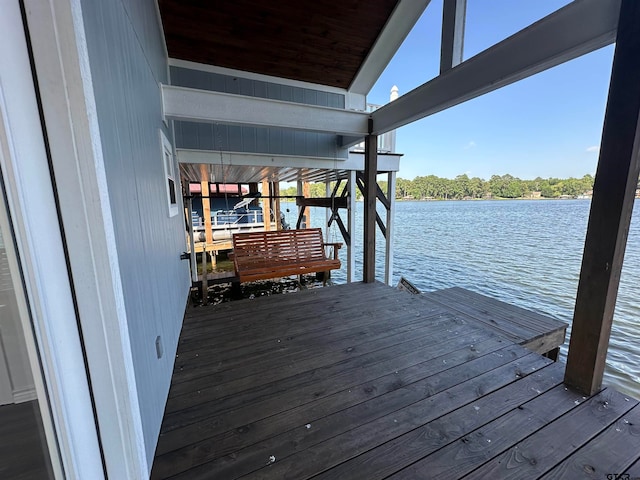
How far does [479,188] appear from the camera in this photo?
22531mm

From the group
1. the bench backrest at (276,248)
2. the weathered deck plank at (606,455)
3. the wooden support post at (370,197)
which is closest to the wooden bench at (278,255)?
the bench backrest at (276,248)

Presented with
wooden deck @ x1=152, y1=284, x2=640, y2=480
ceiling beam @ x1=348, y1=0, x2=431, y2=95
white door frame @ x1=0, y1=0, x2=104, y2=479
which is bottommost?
wooden deck @ x1=152, y1=284, x2=640, y2=480

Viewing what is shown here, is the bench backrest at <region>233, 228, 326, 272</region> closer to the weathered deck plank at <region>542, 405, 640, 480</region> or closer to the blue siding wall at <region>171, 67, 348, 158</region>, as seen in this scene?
the blue siding wall at <region>171, 67, 348, 158</region>

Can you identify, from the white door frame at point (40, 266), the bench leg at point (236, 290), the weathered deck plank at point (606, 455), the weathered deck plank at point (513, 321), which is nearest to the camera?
the white door frame at point (40, 266)

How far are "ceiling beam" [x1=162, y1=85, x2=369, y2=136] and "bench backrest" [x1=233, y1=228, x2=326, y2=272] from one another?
1992mm

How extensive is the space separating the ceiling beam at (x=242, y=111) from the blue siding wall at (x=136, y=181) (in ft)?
2.02

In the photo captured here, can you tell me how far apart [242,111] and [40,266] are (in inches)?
94.3

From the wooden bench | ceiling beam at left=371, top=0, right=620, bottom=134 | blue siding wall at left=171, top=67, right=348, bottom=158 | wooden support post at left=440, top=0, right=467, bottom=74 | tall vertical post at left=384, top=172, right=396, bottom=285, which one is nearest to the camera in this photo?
ceiling beam at left=371, top=0, right=620, bottom=134

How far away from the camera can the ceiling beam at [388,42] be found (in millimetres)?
3057

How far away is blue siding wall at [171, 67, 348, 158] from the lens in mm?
3598

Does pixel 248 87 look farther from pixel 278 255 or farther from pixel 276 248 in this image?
pixel 278 255

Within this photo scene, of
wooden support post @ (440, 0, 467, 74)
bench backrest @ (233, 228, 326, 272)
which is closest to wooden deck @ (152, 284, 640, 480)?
bench backrest @ (233, 228, 326, 272)

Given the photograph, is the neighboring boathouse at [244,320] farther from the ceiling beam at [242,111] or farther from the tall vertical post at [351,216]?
the tall vertical post at [351,216]

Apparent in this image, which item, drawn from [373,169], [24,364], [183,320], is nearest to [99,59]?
[24,364]
